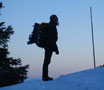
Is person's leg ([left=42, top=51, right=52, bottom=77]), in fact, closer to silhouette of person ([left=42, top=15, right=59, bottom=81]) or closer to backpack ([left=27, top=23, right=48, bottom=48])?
silhouette of person ([left=42, top=15, right=59, bottom=81])

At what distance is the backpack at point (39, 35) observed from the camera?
33.9 feet

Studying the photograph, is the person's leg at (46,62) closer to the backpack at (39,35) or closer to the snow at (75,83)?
the backpack at (39,35)

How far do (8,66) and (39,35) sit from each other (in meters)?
20.8

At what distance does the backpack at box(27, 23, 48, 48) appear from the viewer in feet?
33.9

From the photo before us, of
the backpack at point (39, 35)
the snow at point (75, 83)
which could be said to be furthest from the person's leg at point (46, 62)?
the snow at point (75, 83)

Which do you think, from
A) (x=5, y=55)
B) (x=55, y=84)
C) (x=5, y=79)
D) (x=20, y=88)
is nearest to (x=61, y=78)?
(x=55, y=84)

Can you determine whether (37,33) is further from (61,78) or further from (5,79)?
(5,79)

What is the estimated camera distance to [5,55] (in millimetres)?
30938

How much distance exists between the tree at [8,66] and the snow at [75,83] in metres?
18.6

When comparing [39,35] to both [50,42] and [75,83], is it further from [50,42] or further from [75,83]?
[75,83]

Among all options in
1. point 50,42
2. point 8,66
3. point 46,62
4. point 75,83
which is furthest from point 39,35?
point 8,66

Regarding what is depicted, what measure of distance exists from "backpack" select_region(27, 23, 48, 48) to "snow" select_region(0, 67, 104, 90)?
142cm

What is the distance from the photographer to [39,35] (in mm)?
10352

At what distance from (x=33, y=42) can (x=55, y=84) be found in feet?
6.39
